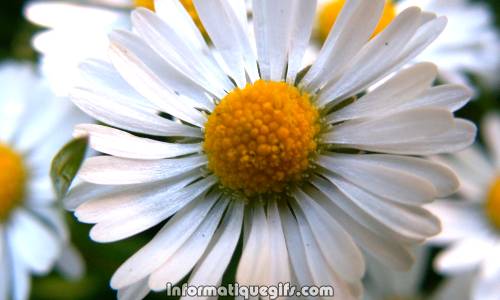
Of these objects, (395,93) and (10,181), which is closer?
(395,93)

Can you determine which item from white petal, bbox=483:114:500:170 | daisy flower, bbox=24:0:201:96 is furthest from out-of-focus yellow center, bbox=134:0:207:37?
white petal, bbox=483:114:500:170

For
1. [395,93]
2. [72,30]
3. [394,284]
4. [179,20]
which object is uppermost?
[72,30]

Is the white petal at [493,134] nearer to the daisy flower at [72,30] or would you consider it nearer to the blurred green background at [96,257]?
the blurred green background at [96,257]

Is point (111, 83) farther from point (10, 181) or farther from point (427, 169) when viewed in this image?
point (10, 181)

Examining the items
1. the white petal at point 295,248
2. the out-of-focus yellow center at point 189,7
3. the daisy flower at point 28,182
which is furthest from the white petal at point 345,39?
the daisy flower at point 28,182

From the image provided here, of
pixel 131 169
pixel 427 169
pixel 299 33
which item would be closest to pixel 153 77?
pixel 131 169

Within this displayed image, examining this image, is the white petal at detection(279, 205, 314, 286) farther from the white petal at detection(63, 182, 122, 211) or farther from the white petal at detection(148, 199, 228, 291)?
the white petal at detection(63, 182, 122, 211)

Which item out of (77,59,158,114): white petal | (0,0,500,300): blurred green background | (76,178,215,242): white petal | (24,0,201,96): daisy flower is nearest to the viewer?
(76,178,215,242): white petal
